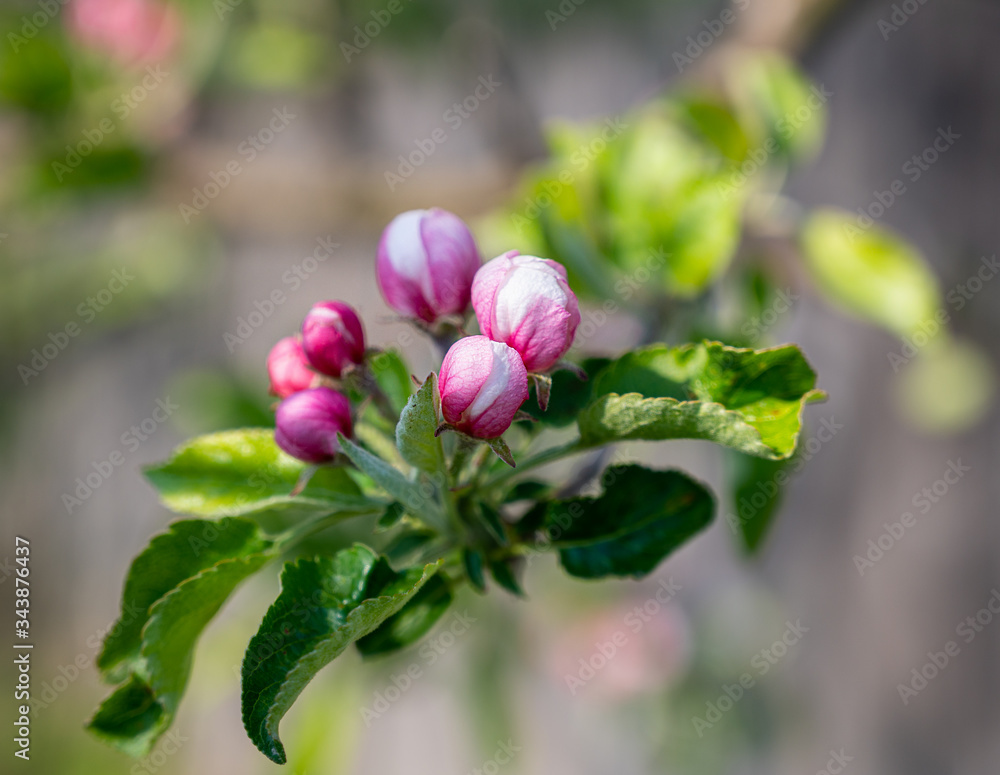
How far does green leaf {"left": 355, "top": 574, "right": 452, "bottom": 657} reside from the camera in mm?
546

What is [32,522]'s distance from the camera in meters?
2.78

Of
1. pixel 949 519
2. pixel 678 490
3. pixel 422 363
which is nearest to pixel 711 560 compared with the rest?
pixel 949 519

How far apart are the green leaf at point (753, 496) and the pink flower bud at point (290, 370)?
44 centimetres

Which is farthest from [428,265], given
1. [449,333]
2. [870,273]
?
[870,273]

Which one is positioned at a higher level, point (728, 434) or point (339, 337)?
point (339, 337)

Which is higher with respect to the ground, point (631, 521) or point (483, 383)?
point (483, 383)

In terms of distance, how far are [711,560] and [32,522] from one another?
2.30m

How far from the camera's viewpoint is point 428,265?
50 cm

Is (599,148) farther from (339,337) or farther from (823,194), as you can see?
(823,194)
